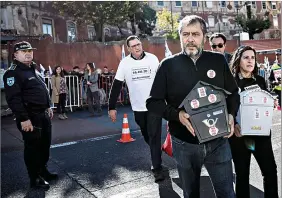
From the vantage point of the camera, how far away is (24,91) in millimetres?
4133

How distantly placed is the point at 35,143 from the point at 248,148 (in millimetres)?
2732

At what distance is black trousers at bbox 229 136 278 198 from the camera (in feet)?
10.00

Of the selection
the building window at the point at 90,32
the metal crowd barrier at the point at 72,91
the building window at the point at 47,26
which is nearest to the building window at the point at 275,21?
the building window at the point at 90,32

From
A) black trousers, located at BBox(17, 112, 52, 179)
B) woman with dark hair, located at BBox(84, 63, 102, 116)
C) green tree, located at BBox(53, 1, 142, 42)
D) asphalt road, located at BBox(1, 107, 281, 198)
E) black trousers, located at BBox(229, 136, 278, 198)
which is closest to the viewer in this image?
black trousers, located at BBox(229, 136, 278, 198)

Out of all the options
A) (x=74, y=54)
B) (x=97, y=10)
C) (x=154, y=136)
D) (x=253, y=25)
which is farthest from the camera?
(x=253, y=25)

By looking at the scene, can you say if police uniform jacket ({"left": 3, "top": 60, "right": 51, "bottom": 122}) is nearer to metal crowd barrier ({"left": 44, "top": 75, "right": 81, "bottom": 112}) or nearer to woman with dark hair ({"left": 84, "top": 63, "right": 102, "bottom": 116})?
woman with dark hair ({"left": 84, "top": 63, "right": 102, "bottom": 116})

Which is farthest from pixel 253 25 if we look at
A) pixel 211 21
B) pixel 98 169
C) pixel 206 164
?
pixel 206 164

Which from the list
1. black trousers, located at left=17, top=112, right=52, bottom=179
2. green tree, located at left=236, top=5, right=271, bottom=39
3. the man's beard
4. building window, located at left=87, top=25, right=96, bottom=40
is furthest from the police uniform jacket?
green tree, located at left=236, top=5, right=271, bottom=39

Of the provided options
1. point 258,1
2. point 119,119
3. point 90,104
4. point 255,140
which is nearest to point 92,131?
point 119,119

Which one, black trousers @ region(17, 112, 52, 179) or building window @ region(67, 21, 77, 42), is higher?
building window @ region(67, 21, 77, 42)

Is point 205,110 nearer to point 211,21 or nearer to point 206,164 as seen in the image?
point 206,164

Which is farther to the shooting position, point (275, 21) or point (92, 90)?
point (275, 21)

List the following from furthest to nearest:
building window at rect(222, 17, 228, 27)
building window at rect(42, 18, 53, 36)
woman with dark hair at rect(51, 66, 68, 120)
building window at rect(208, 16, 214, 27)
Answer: building window at rect(222, 17, 228, 27) < building window at rect(208, 16, 214, 27) < building window at rect(42, 18, 53, 36) < woman with dark hair at rect(51, 66, 68, 120)

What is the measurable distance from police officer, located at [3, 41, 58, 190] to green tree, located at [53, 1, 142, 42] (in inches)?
945
